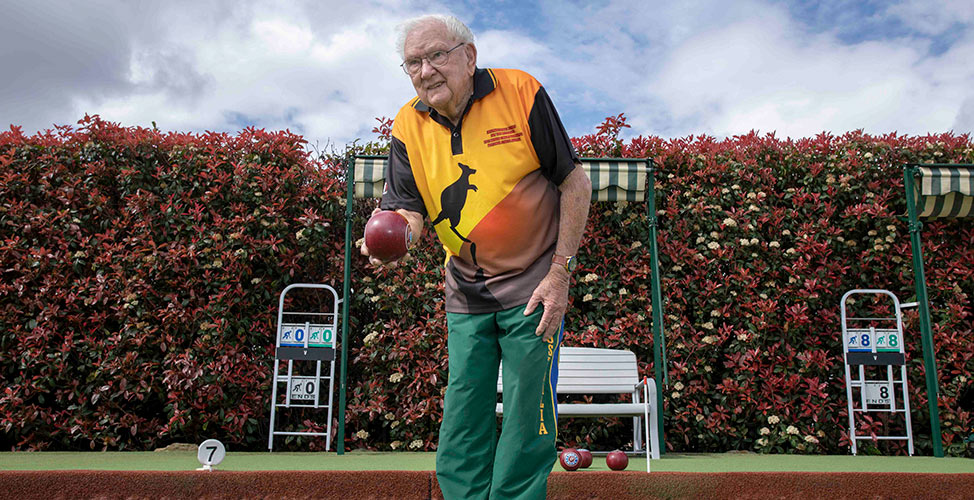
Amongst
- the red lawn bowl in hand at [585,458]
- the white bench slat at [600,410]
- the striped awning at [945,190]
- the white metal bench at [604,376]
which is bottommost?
the red lawn bowl in hand at [585,458]

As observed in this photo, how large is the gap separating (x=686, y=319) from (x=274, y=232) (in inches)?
116

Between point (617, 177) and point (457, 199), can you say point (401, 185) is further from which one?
point (617, 177)

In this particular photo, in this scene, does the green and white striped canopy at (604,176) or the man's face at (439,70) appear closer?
the man's face at (439,70)

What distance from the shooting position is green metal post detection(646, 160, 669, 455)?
435 centimetres

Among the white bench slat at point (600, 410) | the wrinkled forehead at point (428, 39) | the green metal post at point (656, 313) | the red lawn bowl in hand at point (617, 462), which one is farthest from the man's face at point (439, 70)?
the green metal post at point (656, 313)

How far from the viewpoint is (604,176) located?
451cm

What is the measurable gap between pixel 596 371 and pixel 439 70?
297 cm

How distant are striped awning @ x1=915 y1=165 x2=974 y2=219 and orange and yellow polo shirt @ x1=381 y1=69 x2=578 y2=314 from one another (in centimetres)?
384

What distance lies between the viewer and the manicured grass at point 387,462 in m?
3.52

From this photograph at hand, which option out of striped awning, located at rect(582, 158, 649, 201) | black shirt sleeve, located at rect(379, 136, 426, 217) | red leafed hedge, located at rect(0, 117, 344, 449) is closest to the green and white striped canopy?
striped awning, located at rect(582, 158, 649, 201)

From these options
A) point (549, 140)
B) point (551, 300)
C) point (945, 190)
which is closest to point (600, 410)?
point (551, 300)

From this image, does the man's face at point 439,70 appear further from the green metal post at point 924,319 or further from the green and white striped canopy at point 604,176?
the green metal post at point 924,319

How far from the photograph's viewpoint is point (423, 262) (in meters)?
4.80

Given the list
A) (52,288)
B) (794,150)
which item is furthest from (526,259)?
(52,288)
